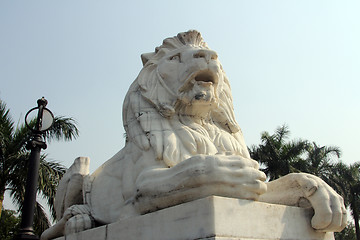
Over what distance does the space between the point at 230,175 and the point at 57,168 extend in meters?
10.7

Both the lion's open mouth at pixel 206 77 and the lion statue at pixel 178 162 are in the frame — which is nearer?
the lion statue at pixel 178 162

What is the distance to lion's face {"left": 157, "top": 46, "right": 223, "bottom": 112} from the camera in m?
3.73

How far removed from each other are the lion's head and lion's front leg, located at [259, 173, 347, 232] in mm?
530

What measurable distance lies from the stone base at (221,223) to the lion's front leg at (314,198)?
10cm

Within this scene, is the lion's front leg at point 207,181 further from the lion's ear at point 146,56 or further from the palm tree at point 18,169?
the palm tree at point 18,169

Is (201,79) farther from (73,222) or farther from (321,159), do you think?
(321,159)

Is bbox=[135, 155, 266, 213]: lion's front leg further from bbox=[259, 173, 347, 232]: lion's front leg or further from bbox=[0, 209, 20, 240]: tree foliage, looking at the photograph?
bbox=[0, 209, 20, 240]: tree foliage

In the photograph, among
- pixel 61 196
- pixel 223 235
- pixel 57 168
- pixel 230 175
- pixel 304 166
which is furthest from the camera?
pixel 304 166

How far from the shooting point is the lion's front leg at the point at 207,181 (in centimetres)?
280

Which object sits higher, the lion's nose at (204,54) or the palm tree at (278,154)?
the palm tree at (278,154)

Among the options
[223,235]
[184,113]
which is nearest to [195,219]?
[223,235]

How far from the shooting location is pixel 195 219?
8.66ft

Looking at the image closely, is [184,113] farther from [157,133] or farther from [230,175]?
[230,175]

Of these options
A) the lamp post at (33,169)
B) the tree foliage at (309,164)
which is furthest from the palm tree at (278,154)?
the lamp post at (33,169)
